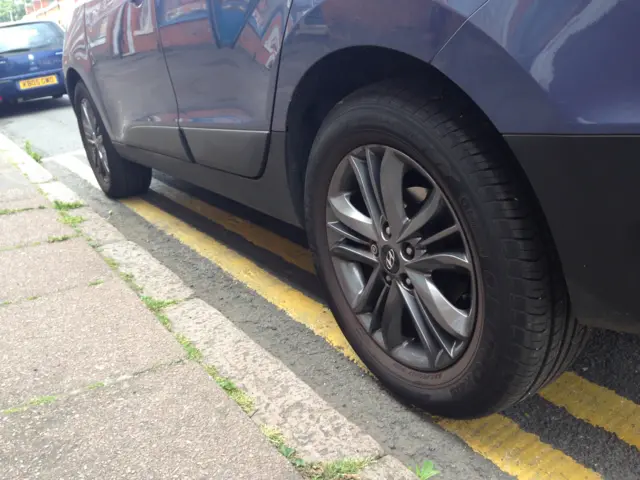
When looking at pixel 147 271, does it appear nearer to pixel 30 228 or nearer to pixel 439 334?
pixel 30 228

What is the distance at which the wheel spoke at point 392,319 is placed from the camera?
185 cm

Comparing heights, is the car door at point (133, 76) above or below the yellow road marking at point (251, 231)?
above

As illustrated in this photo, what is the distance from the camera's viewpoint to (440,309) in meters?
1.68

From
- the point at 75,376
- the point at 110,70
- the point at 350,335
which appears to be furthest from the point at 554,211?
the point at 110,70

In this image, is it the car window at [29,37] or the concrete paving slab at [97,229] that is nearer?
the concrete paving slab at [97,229]

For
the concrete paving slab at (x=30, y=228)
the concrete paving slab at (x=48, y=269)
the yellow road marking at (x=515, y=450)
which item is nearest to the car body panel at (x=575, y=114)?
the yellow road marking at (x=515, y=450)

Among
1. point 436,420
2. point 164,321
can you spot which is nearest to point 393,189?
point 436,420

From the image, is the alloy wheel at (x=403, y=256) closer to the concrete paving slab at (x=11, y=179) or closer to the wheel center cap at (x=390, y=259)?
the wheel center cap at (x=390, y=259)

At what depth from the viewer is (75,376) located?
86.3 inches

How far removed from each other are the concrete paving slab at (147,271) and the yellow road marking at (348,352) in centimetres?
27

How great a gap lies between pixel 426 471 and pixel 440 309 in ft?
1.46

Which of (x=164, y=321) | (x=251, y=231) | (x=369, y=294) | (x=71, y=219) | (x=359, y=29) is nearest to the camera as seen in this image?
(x=359, y=29)

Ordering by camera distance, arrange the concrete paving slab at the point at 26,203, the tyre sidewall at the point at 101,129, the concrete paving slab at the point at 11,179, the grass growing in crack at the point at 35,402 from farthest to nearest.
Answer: the concrete paving slab at the point at 11,179
the concrete paving slab at the point at 26,203
the tyre sidewall at the point at 101,129
the grass growing in crack at the point at 35,402

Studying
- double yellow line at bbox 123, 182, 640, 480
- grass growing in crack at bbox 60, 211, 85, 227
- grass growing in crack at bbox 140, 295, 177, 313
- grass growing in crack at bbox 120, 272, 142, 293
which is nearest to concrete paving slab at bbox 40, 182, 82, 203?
grass growing in crack at bbox 60, 211, 85, 227
